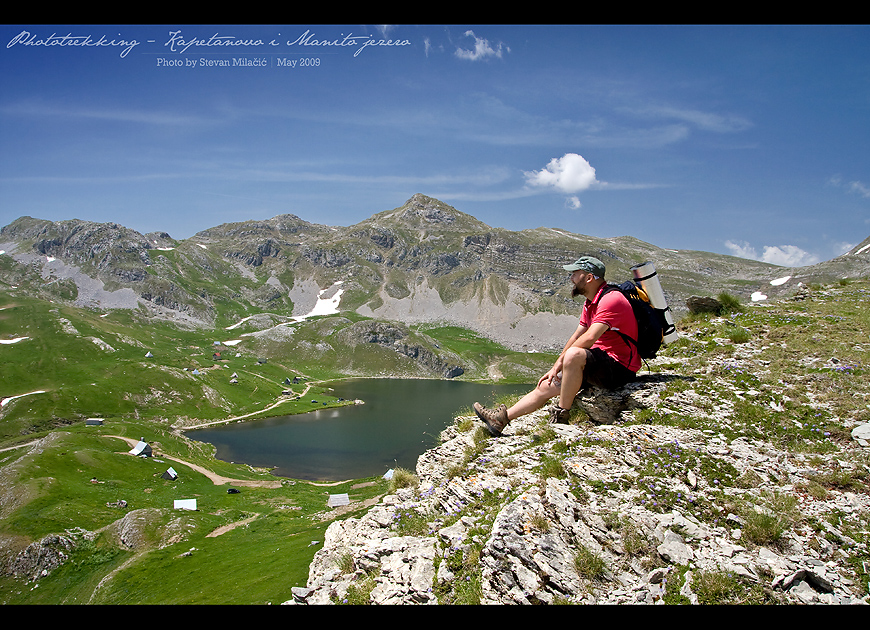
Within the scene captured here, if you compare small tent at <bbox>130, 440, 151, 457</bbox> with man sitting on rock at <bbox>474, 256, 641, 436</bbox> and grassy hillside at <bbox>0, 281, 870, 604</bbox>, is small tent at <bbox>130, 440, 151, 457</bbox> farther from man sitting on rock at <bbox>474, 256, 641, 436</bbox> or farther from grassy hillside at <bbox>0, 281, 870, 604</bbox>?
man sitting on rock at <bbox>474, 256, 641, 436</bbox>

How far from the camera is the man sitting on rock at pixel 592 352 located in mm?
8797

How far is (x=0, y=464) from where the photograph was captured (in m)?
61.1

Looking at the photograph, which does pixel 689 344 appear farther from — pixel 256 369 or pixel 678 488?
pixel 256 369

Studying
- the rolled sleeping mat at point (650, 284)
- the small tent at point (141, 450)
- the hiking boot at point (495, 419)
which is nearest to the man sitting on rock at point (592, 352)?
the hiking boot at point (495, 419)

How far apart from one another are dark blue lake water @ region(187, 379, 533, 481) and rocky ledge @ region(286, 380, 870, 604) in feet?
208

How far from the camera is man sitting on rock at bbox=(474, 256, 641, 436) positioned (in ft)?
28.9

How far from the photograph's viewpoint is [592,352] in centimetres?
912

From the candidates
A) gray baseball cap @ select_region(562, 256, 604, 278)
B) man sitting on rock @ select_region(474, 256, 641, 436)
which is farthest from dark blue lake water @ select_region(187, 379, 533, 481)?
gray baseball cap @ select_region(562, 256, 604, 278)

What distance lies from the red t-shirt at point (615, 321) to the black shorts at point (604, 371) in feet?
0.49

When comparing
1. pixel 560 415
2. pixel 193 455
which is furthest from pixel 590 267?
pixel 193 455
